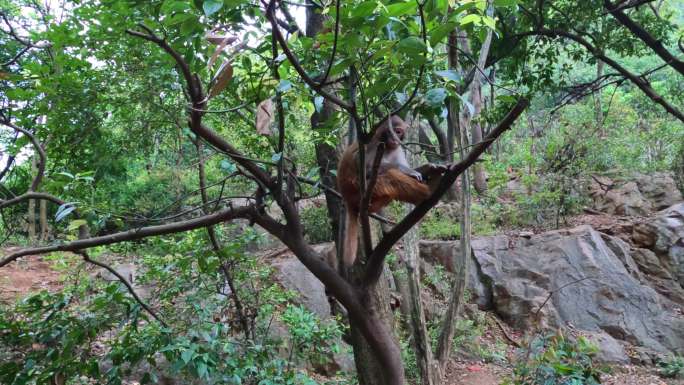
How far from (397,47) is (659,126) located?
11761mm

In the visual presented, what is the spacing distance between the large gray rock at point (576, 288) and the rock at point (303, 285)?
9.14 feet

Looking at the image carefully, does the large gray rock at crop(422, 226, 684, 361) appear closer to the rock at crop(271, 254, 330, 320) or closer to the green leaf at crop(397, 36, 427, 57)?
the rock at crop(271, 254, 330, 320)

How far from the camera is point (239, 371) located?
110 inches

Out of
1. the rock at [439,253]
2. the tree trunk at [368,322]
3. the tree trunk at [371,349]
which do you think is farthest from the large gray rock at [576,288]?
the tree trunk at [368,322]

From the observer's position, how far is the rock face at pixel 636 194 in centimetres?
1019

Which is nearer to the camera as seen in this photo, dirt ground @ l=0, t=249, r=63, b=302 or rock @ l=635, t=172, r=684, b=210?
dirt ground @ l=0, t=249, r=63, b=302

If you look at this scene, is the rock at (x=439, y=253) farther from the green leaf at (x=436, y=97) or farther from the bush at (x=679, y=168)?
the green leaf at (x=436, y=97)

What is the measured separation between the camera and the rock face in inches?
401

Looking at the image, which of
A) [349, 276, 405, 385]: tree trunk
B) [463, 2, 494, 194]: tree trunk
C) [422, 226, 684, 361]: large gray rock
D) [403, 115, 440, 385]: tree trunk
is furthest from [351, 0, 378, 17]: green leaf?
[422, 226, 684, 361]: large gray rock

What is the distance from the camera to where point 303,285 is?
8125 millimetres

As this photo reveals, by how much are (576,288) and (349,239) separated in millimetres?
6776

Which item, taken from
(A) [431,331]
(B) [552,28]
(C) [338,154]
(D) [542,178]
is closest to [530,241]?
(D) [542,178]

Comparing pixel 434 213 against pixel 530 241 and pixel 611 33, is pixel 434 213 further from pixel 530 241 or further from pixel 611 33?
pixel 611 33

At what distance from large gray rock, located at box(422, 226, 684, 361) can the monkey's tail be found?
17.7 ft
